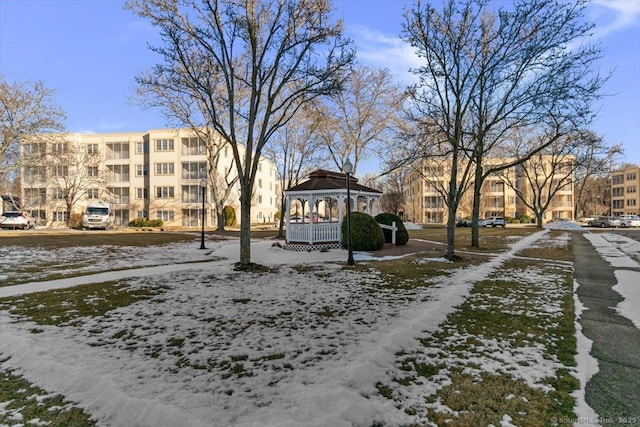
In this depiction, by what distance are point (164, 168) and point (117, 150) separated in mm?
8662

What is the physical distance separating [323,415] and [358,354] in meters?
1.48

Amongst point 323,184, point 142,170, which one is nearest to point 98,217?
point 142,170

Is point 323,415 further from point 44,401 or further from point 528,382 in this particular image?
point 44,401

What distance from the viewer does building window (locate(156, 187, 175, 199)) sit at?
161ft

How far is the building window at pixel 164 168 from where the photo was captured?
4891 cm

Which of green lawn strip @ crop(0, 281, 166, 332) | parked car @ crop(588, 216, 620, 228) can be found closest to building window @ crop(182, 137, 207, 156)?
green lawn strip @ crop(0, 281, 166, 332)

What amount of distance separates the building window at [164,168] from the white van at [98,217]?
12168 mm

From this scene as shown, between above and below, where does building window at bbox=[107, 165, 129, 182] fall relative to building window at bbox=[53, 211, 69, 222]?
above

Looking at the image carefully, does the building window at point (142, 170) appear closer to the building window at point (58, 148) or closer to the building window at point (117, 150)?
the building window at point (117, 150)

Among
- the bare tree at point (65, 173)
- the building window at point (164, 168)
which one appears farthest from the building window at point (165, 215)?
the bare tree at point (65, 173)

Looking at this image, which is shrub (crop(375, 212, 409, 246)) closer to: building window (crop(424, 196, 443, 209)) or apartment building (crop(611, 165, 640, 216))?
building window (crop(424, 196, 443, 209))

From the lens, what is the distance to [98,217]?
3603 centimetres

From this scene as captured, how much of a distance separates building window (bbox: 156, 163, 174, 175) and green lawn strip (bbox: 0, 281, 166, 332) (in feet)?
140

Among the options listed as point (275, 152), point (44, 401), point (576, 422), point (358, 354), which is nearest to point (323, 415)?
point (358, 354)
